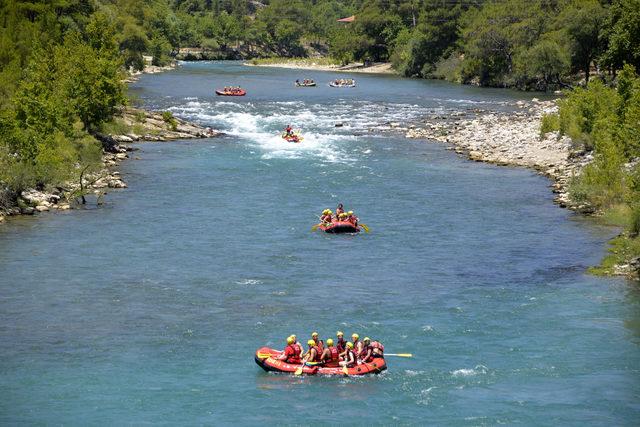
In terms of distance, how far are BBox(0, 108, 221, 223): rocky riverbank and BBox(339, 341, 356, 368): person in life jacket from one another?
29.4m

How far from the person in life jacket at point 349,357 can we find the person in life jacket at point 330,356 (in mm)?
296

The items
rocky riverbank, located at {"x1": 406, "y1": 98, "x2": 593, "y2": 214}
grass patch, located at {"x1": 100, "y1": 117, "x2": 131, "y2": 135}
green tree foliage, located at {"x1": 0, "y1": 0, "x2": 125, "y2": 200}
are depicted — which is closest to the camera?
green tree foliage, located at {"x1": 0, "y1": 0, "x2": 125, "y2": 200}

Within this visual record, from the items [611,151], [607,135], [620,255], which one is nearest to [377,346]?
[620,255]

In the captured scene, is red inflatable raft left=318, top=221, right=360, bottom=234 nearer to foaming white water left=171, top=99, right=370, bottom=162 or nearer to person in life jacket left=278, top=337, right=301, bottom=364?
person in life jacket left=278, top=337, right=301, bottom=364

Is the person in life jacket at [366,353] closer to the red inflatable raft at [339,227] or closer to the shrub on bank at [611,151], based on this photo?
the shrub on bank at [611,151]

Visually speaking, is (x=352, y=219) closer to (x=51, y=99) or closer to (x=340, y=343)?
(x=340, y=343)

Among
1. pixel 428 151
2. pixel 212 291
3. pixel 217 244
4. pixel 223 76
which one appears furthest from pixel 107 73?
pixel 223 76

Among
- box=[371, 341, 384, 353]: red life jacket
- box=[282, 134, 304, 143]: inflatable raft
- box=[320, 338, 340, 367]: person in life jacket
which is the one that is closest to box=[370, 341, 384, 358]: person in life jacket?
box=[371, 341, 384, 353]: red life jacket

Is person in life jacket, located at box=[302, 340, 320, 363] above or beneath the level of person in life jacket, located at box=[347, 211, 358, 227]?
beneath

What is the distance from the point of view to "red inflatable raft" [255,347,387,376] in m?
38.3

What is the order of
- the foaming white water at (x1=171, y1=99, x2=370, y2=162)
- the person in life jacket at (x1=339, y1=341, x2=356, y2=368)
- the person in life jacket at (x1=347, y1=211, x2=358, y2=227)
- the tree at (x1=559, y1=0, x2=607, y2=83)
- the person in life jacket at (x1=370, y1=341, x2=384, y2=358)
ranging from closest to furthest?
the person in life jacket at (x1=370, y1=341, x2=384, y2=358) → the person in life jacket at (x1=339, y1=341, x2=356, y2=368) → the person in life jacket at (x1=347, y1=211, x2=358, y2=227) → the foaming white water at (x1=171, y1=99, x2=370, y2=162) → the tree at (x1=559, y1=0, x2=607, y2=83)

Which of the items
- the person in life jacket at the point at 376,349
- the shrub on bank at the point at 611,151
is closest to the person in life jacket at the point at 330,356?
the person in life jacket at the point at 376,349

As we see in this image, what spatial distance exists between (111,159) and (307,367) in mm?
45076

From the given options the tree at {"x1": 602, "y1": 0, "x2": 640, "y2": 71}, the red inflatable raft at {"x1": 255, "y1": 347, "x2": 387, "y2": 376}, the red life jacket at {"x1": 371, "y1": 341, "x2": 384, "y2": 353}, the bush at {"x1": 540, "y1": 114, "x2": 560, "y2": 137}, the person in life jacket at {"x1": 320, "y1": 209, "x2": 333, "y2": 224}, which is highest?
the tree at {"x1": 602, "y1": 0, "x2": 640, "y2": 71}
